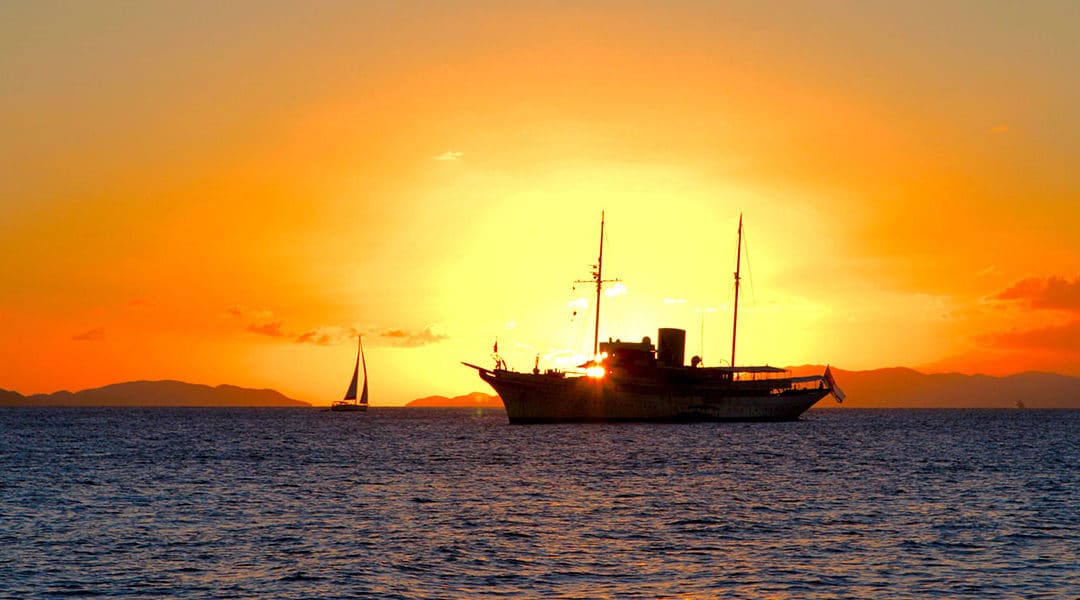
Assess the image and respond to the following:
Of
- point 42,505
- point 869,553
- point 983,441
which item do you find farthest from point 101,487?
point 983,441

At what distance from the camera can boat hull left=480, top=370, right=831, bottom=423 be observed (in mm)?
132000

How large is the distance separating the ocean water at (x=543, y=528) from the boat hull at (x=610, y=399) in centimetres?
5394

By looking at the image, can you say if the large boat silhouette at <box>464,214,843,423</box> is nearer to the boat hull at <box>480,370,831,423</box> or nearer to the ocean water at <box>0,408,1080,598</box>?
the boat hull at <box>480,370,831,423</box>

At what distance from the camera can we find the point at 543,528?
38.2 m

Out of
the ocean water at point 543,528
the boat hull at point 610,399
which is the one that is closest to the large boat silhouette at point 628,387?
the boat hull at point 610,399

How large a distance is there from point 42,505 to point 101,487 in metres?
9.82

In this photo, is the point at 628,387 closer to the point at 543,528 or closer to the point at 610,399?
the point at 610,399

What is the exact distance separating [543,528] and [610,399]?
3727 inches

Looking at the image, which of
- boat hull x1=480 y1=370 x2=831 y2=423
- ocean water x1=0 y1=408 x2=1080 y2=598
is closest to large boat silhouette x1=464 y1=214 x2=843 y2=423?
boat hull x1=480 y1=370 x2=831 y2=423

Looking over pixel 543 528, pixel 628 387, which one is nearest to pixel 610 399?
pixel 628 387

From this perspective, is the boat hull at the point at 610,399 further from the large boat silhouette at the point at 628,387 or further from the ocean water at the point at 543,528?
the ocean water at the point at 543,528

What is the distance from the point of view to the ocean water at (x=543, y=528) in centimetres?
2798

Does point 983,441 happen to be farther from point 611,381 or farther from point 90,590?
point 90,590

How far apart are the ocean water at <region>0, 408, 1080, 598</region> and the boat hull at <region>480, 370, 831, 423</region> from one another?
53.9 metres
